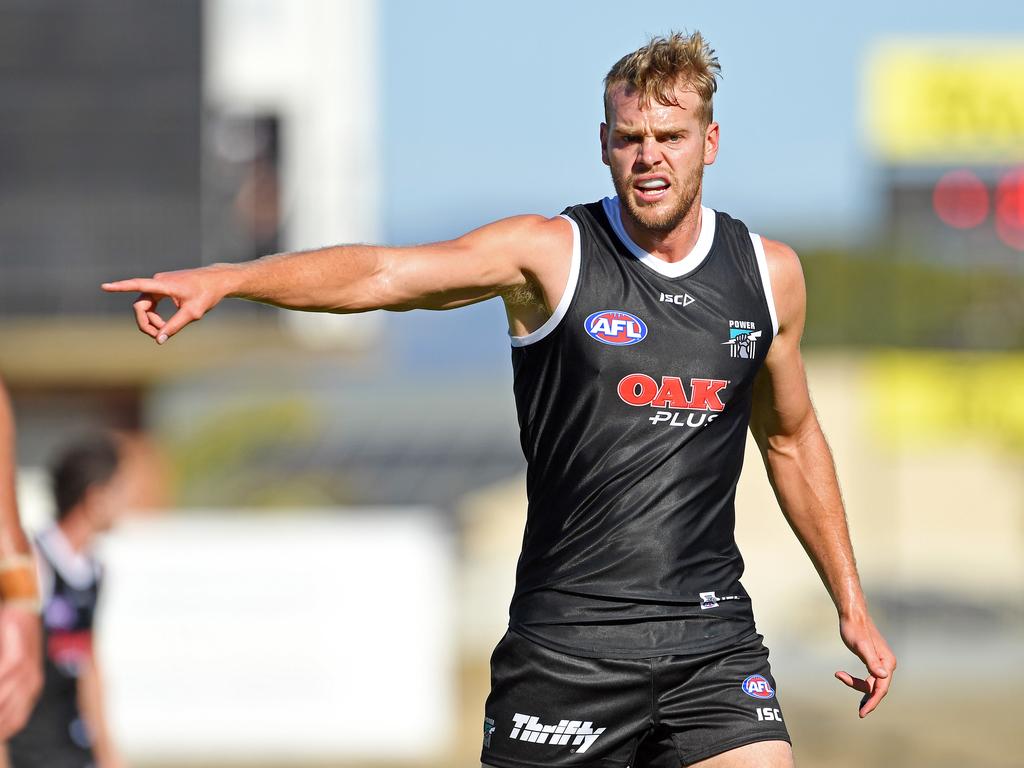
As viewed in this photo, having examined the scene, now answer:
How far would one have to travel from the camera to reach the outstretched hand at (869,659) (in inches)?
180

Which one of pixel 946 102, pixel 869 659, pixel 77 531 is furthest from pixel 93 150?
pixel 869 659

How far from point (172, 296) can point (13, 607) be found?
1506 mm

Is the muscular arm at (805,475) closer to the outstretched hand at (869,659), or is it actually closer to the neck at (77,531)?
the outstretched hand at (869,659)

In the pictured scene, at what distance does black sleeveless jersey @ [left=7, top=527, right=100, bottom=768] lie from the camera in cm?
636

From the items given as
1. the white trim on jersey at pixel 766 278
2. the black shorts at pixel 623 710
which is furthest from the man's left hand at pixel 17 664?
the white trim on jersey at pixel 766 278

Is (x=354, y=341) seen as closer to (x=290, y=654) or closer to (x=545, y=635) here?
(x=290, y=654)

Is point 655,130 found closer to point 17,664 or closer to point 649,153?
point 649,153

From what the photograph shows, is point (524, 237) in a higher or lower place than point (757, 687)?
higher

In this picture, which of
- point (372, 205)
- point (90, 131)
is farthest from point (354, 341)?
point (90, 131)

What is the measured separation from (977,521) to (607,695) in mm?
30708

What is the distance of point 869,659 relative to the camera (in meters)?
4.61

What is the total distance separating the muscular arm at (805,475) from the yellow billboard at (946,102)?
16608mm

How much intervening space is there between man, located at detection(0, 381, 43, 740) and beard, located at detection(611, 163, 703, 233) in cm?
183

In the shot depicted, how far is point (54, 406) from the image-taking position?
21641 mm
